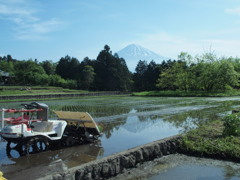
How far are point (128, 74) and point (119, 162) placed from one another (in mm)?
66518

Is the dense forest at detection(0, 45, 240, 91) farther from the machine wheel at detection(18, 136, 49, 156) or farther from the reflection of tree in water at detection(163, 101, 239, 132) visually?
the machine wheel at detection(18, 136, 49, 156)

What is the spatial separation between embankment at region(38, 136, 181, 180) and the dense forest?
1901 inches

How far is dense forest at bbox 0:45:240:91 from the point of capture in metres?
55.0

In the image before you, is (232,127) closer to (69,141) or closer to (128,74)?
(69,141)

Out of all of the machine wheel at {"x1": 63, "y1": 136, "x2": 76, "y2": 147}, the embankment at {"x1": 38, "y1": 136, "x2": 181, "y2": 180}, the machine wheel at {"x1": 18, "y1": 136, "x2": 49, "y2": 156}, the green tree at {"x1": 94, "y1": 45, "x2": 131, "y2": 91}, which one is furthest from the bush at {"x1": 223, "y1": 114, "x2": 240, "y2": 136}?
the green tree at {"x1": 94, "y1": 45, "x2": 131, "y2": 91}

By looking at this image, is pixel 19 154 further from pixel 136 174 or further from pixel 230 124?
pixel 230 124

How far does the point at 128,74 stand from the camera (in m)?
72.8

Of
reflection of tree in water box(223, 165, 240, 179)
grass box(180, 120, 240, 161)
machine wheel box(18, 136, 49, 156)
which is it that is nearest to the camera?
reflection of tree in water box(223, 165, 240, 179)

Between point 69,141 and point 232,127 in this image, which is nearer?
point 232,127

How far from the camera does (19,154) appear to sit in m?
8.65

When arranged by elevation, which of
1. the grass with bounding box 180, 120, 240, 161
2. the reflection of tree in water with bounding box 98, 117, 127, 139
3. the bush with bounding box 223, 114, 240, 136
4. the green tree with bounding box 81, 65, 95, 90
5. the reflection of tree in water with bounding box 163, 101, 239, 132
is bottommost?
the reflection of tree in water with bounding box 98, 117, 127, 139

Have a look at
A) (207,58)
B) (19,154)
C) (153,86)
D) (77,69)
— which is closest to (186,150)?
(19,154)

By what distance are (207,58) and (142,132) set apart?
5197 cm

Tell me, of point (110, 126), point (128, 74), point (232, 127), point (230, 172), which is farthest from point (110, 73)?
point (230, 172)
